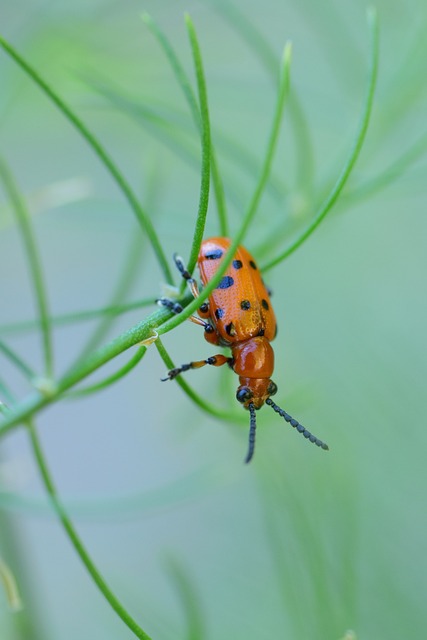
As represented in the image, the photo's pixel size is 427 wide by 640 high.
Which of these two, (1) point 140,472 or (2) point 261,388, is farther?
(1) point 140,472

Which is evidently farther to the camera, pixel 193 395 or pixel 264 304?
pixel 264 304

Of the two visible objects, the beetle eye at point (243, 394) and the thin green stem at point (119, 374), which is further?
the beetle eye at point (243, 394)

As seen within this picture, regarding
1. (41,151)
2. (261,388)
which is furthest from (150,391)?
(261,388)

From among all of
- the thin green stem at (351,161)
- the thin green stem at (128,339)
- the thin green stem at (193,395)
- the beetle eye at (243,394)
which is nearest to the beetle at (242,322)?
the beetle eye at (243,394)

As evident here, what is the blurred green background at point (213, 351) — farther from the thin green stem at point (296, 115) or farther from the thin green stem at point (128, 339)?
the thin green stem at point (128, 339)

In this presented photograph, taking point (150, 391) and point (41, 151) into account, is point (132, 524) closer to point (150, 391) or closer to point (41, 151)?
point (150, 391)

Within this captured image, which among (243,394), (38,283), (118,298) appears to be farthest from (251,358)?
(38,283)

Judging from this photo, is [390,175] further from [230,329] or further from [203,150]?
[203,150]
